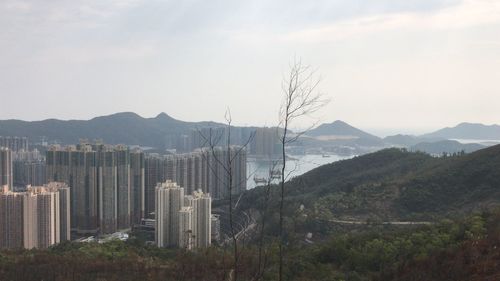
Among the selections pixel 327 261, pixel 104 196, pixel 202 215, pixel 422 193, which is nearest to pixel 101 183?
pixel 104 196

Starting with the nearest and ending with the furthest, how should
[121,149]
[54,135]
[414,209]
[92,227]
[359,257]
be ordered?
[359,257], [414,209], [92,227], [121,149], [54,135]

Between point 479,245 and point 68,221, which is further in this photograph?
point 68,221

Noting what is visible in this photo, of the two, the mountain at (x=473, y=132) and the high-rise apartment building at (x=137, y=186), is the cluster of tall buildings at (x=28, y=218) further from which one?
the mountain at (x=473, y=132)

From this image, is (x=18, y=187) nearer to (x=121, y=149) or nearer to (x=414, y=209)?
(x=121, y=149)

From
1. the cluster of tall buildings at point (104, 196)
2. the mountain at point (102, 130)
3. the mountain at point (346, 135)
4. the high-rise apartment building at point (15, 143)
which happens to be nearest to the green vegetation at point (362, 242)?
the cluster of tall buildings at point (104, 196)

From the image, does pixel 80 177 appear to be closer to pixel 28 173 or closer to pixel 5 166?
pixel 5 166

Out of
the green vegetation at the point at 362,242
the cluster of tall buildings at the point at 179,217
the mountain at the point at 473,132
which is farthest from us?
the mountain at the point at 473,132

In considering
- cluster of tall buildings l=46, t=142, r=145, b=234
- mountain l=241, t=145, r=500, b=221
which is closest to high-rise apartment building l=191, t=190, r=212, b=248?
mountain l=241, t=145, r=500, b=221

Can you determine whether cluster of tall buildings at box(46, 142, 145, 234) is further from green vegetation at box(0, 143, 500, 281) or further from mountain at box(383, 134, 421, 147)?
mountain at box(383, 134, 421, 147)

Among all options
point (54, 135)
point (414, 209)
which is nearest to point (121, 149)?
point (414, 209)
